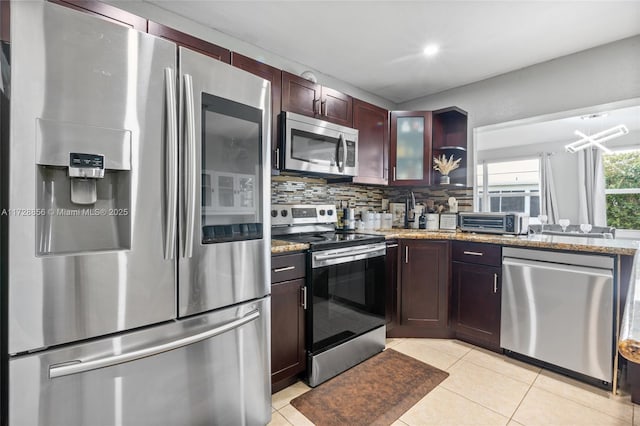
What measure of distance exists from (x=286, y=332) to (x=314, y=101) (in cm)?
176

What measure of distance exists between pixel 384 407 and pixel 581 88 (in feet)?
10.0

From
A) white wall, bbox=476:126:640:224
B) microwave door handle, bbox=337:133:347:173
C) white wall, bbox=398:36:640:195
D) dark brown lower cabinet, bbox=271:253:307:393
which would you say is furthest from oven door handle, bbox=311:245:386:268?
white wall, bbox=476:126:640:224

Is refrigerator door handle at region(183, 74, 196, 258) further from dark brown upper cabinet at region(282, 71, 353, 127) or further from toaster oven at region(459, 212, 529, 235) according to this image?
toaster oven at region(459, 212, 529, 235)

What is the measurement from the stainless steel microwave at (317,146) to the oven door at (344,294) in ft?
2.27

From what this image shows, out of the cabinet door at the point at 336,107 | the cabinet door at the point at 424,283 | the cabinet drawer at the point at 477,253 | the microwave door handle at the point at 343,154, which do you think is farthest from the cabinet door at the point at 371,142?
the cabinet drawer at the point at 477,253

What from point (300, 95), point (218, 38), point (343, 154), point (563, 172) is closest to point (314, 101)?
point (300, 95)

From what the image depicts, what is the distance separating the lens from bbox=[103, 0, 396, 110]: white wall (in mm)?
2016

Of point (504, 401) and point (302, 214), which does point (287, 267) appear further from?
point (504, 401)

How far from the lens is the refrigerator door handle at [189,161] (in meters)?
1.24

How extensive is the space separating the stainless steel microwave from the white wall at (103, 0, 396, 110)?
0.79 meters

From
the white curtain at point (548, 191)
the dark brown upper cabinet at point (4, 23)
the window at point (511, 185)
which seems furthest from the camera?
the window at point (511, 185)

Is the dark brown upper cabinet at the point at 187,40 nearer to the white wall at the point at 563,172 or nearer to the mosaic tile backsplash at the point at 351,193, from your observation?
the mosaic tile backsplash at the point at 351,193

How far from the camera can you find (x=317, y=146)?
2430mm

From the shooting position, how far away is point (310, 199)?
9.48 feet
